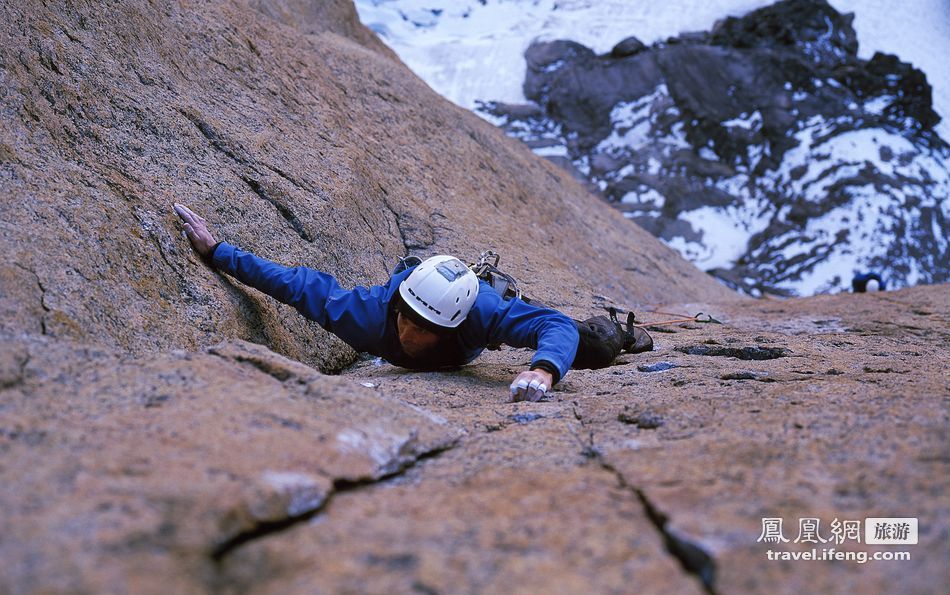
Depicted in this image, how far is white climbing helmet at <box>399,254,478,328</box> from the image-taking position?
11.6ft

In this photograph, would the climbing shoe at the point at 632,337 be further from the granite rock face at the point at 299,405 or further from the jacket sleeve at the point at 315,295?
the jacket sleeve at the point at 315,295

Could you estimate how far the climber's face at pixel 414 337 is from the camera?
3.67 meters

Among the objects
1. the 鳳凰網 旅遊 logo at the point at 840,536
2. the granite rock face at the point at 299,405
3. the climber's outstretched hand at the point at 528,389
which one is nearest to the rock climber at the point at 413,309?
the granite rock face at the point at 299,405

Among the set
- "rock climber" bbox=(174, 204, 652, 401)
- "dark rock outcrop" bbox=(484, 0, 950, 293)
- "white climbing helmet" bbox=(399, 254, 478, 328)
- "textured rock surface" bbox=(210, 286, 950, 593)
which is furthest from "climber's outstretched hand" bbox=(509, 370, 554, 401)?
"dark rock outcrop" bbox=(484, 0, 950, 293)

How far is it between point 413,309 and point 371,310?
1.13 ft

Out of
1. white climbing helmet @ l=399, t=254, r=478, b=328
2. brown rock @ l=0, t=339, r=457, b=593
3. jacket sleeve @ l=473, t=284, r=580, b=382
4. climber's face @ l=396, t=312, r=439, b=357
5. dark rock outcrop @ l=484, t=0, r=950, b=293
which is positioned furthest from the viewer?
dark rock outcrop @ l=484, t=0, r=950, b=293

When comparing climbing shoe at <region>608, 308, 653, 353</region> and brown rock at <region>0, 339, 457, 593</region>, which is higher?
climbing shoe at <region>608, 308, 653, 353</region>

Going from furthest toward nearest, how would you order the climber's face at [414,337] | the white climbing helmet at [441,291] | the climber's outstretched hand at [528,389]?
1. the climber's face at [414,337]
2. the white climbing helmet at [441,291]
3. the climber's outstretched hand at [528,389]

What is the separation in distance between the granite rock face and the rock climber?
0.15 m

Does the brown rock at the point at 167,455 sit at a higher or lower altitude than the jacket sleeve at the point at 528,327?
lower

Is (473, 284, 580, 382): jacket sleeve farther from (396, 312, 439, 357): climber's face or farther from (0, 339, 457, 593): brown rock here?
(0, 339, 457, 593): brown rock

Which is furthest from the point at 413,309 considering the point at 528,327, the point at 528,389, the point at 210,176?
the point at 210,176

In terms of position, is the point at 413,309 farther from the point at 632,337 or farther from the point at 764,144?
the point at 764,144

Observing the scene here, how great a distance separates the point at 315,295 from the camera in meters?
3.81
